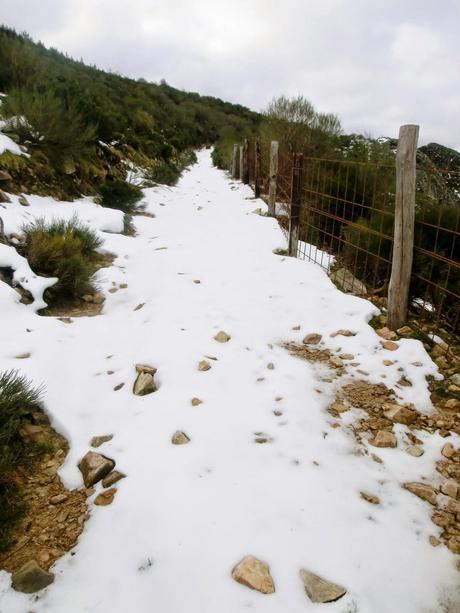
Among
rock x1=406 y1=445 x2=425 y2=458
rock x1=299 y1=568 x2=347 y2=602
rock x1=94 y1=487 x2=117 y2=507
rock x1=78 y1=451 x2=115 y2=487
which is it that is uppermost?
rock x1=406 y1=445 x2=425 y2=458

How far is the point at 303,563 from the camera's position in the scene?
4.99ft

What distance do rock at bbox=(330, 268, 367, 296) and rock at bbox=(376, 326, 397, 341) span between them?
2.72ft

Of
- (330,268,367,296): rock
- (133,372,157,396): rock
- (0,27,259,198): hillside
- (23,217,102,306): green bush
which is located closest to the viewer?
(133,372,157,396): rock

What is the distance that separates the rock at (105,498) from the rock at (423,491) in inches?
54.8

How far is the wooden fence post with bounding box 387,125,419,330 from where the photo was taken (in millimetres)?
2965

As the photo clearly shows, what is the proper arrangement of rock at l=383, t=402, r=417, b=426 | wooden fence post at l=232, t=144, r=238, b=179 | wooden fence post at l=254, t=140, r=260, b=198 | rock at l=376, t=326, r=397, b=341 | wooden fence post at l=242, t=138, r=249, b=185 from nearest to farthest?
rock at l=383, t=402, r=417, b=426 → rock at l=376, t=326, r=397, b=341 → wooden fence post at l=254, t=140, r=260, b=198 → wooden fence post at l=242, t=138, r=249, b=185 → wooden fence post at l=232, t=144, r=238, b=179

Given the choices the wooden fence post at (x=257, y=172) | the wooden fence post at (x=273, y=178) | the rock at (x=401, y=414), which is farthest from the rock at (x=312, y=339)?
the wooden fence post at (x=257, y=172)

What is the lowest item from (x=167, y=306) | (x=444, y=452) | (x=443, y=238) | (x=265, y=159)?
(x=444, y=452)

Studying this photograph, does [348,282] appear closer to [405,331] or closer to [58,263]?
[405,331]

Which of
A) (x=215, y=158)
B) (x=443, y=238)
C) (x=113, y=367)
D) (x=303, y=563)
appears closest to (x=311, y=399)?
(x=303, y=563)

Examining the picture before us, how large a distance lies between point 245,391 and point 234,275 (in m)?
2.22

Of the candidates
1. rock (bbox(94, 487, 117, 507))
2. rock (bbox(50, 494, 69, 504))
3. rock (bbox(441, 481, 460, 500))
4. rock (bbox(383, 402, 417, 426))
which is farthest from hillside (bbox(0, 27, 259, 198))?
rock (bbox(441, 481, 460, 500))

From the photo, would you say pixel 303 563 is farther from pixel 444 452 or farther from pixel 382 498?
pixel 444 452

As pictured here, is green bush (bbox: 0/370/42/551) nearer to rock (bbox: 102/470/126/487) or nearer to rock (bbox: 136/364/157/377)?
rock (bbox: 102/470/126/487)
